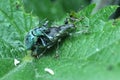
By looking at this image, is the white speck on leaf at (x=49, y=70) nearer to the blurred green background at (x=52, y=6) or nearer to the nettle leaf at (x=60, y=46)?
the nettle leaf at (x=60, y=46)

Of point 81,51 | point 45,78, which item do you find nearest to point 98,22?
point 81,51

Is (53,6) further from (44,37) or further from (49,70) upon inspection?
(49,70)

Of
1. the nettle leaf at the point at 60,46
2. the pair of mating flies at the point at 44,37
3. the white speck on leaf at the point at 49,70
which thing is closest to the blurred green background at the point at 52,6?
the nettle leaf at the point at 60,46

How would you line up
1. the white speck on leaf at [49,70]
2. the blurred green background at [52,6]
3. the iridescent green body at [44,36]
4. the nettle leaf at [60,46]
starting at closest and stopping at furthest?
1. the nettle leaf at [60,46]
2. the white speck on leaf at [49,70]
3. the iridescent green body at [44,36]
4. the blurred green background at [52,6]

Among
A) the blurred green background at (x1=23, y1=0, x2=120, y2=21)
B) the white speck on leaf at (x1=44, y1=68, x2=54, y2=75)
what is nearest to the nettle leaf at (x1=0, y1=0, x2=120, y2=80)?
the white speck on leaf at (x1=44, y1=68, x2=54, y2=75)

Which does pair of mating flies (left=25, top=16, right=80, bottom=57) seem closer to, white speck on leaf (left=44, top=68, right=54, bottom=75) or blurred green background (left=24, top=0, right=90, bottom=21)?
white speck on leaf (left=44, top=68, right=54, bottom=75)
